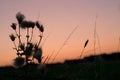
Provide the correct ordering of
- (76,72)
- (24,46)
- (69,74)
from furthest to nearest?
(69,74) < (76,72) < (24,46)

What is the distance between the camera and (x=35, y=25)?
5.35 meters

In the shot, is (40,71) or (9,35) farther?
(9,35)

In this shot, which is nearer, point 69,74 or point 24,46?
point 24,46

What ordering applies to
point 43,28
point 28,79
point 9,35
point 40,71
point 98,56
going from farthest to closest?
point 98,56 → point 9,35 → point 43,28 → point 28,79 → point 40,71

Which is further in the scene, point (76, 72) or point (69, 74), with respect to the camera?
point (69, 74)

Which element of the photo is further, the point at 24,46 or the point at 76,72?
the point at 76,72

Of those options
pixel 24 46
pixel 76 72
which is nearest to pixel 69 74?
pixel 76 72

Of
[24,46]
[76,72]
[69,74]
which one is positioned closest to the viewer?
[24,46]

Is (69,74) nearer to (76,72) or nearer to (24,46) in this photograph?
(76,72)

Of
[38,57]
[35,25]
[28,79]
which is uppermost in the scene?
[35,25]

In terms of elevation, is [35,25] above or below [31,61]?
above

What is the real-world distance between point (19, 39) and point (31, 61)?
0.63 metres

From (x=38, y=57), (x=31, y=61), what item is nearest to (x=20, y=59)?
(x=31, y=61)

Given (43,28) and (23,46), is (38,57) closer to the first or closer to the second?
(23,46)
